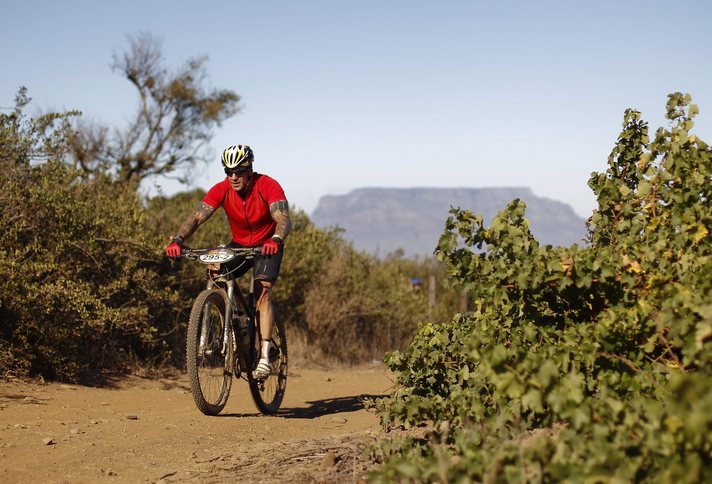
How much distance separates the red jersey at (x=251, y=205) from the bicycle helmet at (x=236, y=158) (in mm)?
221

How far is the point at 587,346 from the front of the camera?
3807mm

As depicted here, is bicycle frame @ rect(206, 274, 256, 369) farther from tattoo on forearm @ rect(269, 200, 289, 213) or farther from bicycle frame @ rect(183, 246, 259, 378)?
tattoo on forearm @ rect(269, 200, 289, 213)

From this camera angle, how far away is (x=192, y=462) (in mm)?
4871

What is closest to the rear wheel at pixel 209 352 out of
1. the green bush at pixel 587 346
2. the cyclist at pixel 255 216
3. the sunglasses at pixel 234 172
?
the cyclist at pixel 255 216

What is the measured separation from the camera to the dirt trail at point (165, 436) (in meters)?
4.56

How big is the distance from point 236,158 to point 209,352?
164 centimetres

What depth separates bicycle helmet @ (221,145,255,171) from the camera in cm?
673

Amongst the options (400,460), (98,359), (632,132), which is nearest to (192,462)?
(400,460)

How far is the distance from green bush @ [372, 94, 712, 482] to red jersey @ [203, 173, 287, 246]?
218 cm

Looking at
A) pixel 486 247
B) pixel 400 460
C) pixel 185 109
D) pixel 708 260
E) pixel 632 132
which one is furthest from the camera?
pixel 185 109

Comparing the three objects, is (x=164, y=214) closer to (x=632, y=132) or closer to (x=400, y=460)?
(x=632, y=132)

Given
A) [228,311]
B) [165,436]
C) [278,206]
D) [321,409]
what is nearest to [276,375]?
[321,409]

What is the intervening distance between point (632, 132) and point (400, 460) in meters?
3.17

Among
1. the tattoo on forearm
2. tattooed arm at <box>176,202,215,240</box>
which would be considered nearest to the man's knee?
the tattoo on forearm
